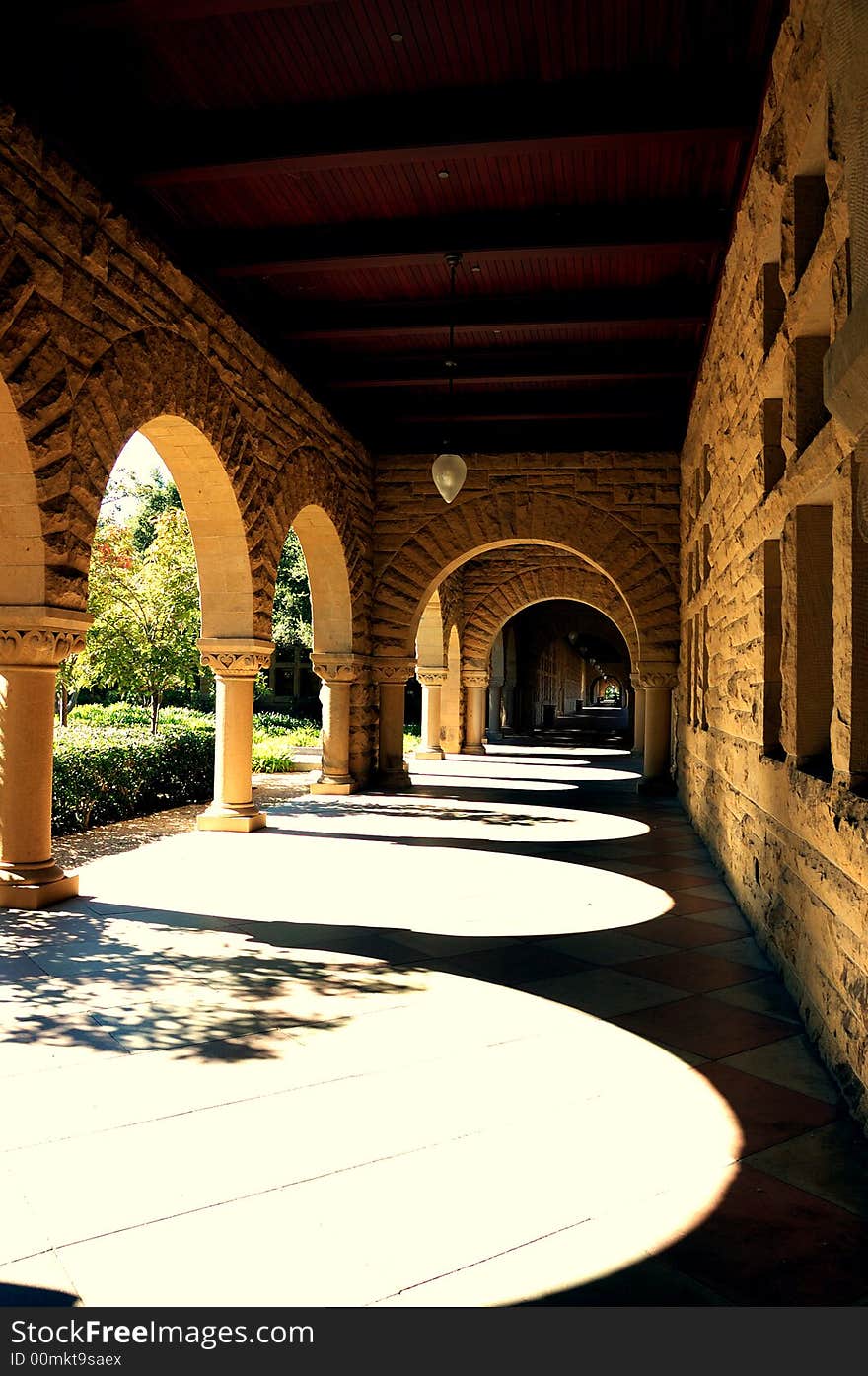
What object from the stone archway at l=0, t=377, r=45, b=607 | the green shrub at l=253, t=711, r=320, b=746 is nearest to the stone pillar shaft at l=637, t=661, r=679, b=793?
the stone archway at l=0, t=377, r=45, b=607

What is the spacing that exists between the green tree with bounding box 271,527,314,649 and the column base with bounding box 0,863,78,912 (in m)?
18.7

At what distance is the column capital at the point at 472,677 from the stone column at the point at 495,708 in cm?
358

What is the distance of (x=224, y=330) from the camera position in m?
7.29

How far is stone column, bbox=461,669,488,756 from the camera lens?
736 inches

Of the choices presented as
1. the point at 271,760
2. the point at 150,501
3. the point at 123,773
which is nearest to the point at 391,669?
the point at 123,773

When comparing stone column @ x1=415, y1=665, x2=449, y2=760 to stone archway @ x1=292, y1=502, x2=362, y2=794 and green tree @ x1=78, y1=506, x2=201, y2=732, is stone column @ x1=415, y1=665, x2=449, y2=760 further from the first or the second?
stone archway @ x1=292, y1=502, x2=362, y2=794

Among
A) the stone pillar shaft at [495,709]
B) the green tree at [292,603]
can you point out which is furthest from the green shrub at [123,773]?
the green tree at [292,603]

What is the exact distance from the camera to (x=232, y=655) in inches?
328

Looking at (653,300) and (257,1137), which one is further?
(653,300)

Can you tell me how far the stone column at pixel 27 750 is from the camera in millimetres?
5102

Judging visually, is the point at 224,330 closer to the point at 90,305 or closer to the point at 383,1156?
the point at 90,305

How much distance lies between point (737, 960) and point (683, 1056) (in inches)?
48.3

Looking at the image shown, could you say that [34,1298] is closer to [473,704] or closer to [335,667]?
[335,667]
